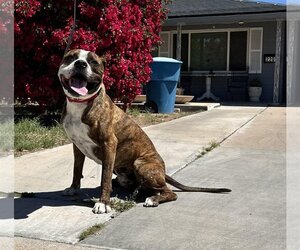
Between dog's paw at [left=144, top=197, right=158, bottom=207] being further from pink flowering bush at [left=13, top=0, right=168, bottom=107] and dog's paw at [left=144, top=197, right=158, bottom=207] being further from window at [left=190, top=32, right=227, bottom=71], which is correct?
window at [left=190, top=32, right=227, bottom=71]

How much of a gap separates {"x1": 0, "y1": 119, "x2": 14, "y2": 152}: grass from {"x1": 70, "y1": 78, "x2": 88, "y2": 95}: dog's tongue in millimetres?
3241


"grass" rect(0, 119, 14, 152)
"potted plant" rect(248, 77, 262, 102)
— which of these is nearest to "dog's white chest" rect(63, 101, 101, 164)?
"grass" rect(0, 119, 14, 152)

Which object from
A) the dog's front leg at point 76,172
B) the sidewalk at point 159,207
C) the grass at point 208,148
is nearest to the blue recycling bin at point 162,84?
the sidewalk at point 159,207

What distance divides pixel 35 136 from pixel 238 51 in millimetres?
12174

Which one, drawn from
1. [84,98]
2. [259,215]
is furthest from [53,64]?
[259,215]

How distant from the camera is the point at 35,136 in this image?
25.8 ft

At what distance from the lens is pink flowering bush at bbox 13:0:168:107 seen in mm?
8625

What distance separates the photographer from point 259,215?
4348mm

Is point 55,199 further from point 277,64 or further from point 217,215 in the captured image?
point 277,64

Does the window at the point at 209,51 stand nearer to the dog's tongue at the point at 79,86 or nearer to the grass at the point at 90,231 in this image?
the dog's tongue at the point at 79,86

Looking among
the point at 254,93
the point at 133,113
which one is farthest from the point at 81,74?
the point at 254,93

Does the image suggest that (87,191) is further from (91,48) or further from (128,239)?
(91,48)

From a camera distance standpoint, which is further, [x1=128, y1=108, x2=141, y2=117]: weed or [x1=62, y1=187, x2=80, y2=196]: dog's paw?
[x1=128, y1=108, x2=141, y2=117]: weed

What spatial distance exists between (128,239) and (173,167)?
A: 249 cm
